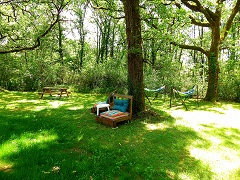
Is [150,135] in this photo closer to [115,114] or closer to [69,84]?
[115,114]

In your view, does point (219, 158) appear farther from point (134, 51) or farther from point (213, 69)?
point (213, 69)

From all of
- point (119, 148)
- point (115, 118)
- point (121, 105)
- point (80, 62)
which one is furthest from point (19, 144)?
point (80, 62)

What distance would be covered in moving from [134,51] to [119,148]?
3.27 metres

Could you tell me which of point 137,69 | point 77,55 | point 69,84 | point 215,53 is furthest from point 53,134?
point 77,55

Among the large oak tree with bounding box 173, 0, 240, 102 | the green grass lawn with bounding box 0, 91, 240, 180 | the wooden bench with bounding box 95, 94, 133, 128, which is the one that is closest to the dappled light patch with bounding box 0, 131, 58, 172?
the green grass lawn with bounding box 0, 91, 240, 180

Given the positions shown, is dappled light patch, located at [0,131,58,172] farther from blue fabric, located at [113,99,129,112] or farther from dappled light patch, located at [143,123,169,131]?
dappled light patch, located at [143,123,169,131]

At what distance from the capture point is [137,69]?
20.8 feet

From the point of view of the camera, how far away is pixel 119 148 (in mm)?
4133

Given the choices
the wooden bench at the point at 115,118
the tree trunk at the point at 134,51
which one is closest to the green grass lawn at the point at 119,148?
the wooden bench at the point at 115,118

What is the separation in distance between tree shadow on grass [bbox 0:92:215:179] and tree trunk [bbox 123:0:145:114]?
903 mm

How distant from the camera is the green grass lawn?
3.17 m

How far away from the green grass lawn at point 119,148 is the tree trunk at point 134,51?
2.70ft

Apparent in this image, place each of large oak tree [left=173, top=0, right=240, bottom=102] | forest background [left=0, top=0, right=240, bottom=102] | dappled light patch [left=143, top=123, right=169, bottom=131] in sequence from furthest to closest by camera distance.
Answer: forest background [left=0, top=0, right=240, bottom=102]
large oak tree [left=173, top=0, right=240, bottom=102]
dappled light patch [left=143, top=123, right=169, bottom=131]

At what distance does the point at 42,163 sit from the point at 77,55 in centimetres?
1829
